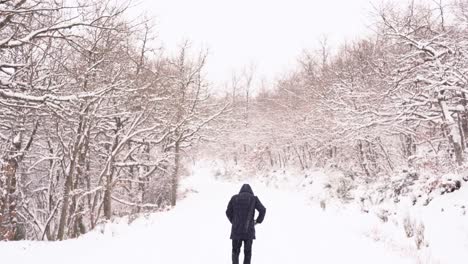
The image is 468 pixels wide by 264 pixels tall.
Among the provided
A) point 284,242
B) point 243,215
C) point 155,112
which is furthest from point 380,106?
point 243,215

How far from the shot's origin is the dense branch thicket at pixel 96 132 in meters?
12.4

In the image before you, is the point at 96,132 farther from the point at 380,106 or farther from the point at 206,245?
the point at 380,106

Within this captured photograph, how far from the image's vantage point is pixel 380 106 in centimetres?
1791

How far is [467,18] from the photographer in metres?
13.5

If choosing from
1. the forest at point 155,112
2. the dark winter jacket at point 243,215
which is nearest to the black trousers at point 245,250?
the dark winter jacket at point 243,215

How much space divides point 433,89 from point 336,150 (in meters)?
15.3

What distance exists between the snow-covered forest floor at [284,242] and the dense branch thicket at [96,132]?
3.18 m

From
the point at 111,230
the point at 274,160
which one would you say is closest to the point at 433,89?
the point at 111,230

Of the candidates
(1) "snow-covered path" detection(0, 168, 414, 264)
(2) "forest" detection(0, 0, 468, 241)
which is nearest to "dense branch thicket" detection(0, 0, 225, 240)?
(2) "forest" detection(0, 0, 468, 241)

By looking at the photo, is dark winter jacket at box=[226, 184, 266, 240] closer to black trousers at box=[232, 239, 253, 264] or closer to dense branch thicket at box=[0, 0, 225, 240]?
black trousers at box=[232, 239, 253, 264]

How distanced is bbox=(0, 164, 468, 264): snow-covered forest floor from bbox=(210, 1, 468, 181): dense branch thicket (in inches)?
162

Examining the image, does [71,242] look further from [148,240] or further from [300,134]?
[300,134]

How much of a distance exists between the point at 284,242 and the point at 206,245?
2.06 m

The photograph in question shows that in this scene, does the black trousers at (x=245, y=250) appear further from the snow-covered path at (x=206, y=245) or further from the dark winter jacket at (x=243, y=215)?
the snow-covered path at (x=206, y=245)
